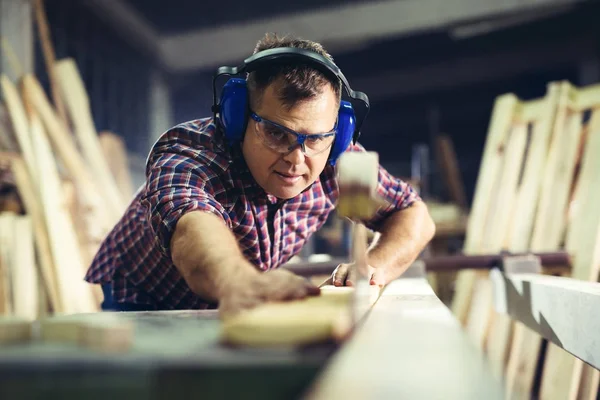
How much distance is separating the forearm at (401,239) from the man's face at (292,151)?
528 millimetres

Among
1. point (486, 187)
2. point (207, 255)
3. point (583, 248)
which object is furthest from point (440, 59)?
point (207, 255)

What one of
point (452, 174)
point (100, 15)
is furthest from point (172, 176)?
point (452, 174)

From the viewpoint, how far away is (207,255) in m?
1.33

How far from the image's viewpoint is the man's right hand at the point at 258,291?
104 centimetres

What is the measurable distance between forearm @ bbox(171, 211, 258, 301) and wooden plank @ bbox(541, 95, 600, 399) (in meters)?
2.32

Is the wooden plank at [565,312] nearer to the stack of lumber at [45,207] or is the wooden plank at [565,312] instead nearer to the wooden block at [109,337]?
the wooden block at [109,337]

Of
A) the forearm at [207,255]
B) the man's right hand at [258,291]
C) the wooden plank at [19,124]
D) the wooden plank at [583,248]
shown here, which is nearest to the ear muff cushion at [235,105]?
the forearm at [207,255]

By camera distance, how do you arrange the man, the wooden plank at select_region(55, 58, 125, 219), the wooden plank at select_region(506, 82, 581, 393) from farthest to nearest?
the wooden plank at select_region(55, 58, 125, 219) < the wooden plank at select_region(506, 82, 581, 393) < the man

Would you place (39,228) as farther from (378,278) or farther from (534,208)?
(534,208)

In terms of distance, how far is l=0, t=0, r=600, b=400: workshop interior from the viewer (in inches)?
30.2

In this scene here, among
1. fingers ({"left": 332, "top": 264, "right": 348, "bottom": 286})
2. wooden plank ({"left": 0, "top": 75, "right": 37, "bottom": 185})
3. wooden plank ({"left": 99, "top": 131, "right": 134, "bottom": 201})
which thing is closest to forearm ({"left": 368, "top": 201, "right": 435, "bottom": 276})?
fingers ({"left": 332, "top": 264, "right": 348, "bottom": 286})

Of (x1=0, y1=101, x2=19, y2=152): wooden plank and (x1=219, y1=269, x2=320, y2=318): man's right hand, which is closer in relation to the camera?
(x1=219, y1=269, x2=320, y2=318): man's right hand

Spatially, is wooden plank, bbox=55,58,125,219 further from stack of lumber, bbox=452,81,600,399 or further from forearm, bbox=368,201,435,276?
stack of lumber, bbox=452,81,600,399

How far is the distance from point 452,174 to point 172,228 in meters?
7.58
